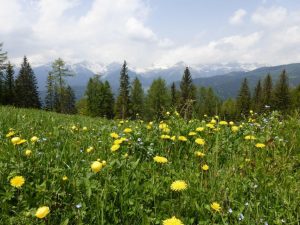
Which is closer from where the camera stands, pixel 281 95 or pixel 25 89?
pixel 25 89

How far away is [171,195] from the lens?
2.76 meters

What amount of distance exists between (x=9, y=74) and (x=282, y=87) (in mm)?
61965

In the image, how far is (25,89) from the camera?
6359cm

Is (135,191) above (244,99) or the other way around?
above

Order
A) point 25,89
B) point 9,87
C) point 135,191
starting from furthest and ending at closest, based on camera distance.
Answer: point 25,89 < point 9,87 < point 135,191

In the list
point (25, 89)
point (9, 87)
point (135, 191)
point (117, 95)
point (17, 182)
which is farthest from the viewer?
point (117, 95)

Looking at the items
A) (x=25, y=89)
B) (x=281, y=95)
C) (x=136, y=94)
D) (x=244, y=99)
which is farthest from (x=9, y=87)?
(x=281, y=95)

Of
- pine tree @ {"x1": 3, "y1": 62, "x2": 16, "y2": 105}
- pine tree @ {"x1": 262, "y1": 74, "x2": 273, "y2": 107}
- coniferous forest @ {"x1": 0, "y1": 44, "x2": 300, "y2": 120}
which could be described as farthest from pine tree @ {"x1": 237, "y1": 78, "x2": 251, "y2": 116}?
pine tree @ {"x1": 3, "y1": 62, "x2": 16, "y2": 105}

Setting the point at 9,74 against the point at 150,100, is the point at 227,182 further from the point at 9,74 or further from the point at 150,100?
the point at 150,100

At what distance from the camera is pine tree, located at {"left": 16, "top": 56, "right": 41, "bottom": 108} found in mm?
62844

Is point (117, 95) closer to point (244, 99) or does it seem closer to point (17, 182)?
point (244, 99)

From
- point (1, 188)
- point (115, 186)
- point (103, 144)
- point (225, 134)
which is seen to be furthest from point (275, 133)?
point (1, 188)

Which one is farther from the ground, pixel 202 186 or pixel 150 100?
pixel 202 186

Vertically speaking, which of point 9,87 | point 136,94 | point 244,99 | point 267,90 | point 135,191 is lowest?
point 244,99
